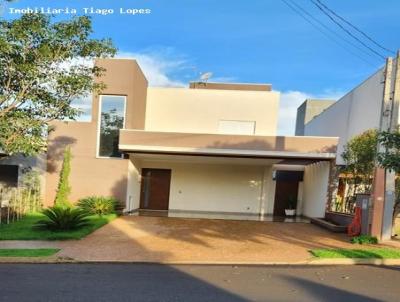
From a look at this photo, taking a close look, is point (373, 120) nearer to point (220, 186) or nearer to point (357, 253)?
point (220, 186)

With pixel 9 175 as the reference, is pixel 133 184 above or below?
above

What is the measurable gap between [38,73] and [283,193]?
53.2 ft

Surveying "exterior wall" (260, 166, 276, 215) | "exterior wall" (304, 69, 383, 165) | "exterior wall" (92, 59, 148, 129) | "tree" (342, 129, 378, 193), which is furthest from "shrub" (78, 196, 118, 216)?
"exterior wall" (304, 69, 383, 165)

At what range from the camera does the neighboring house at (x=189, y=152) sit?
1875cm

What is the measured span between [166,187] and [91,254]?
12.5 meters

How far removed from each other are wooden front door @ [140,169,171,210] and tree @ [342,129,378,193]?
30.5ft

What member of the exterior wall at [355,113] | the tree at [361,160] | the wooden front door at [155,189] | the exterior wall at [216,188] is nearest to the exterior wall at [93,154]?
the exterior wall at [216,188]

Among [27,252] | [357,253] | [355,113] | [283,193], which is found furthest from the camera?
[355,113]

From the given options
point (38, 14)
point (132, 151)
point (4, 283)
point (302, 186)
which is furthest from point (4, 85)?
point (302, 186)

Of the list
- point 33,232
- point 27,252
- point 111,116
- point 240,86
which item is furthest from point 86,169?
point 240,86

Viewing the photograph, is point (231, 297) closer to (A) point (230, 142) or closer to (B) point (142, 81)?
(A) point (230, 142)

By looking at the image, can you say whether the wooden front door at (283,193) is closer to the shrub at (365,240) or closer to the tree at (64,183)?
the shrub at (365,240)

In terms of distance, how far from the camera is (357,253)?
10.8m

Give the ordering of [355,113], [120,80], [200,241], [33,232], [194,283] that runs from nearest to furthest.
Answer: [194,283] → [200,241] → [33,232] → [120,80] → [355,113]
